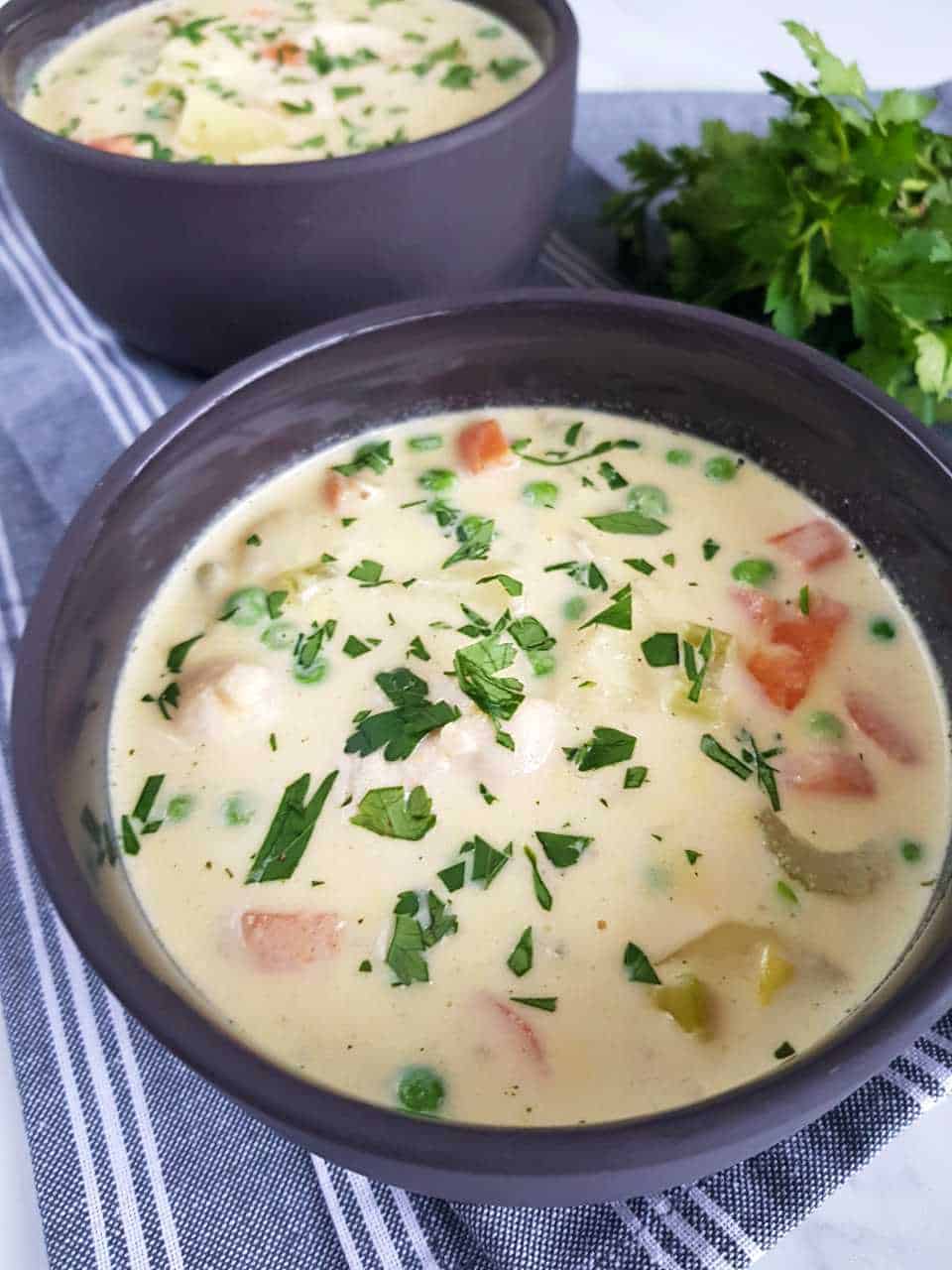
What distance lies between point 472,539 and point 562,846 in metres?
0.49

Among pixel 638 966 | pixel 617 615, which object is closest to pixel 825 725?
pixel 617 615

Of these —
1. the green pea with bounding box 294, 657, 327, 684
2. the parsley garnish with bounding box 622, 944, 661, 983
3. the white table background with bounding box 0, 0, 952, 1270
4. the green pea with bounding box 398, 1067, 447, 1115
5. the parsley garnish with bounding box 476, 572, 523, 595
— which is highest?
the white table background with bounding box 0, 0, 952, 1270

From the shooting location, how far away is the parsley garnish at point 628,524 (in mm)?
1715

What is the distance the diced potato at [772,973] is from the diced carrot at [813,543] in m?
0.56

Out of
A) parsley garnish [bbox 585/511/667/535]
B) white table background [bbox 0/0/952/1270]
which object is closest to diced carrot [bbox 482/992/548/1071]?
parsley garnish [bbox 585/511/667/535]

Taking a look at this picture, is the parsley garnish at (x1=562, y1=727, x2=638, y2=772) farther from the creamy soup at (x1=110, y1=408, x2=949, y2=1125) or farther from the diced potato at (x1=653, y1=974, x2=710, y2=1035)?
the diced potato at (x1=653, y1=974, x2=710, y2=1035)

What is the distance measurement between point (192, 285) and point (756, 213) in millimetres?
864

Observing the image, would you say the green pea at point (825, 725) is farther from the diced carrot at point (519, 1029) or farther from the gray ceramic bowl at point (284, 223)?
the gray ceramic bowl at point (284, 223)

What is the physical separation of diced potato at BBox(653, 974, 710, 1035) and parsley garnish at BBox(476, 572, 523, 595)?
1.77ft

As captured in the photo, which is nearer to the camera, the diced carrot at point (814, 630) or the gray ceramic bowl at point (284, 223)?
the diced carrot at point (814, 630)

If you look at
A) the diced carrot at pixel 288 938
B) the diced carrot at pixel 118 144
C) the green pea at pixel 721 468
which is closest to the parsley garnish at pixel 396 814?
the diced carrot at pixel 288 938

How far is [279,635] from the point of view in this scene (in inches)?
63.6

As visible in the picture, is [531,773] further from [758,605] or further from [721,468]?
[721,468]

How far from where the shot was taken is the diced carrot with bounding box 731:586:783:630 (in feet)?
5.25
